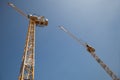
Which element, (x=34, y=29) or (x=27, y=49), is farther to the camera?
(x=34, y=29)

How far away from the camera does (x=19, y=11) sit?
44.4m

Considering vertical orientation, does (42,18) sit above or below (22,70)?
above

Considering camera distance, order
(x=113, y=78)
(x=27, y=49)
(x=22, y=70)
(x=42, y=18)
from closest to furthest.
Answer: (x=22, y=70)
(x=27, y=49)
(x=42, y=18)
(x=113, y=78)

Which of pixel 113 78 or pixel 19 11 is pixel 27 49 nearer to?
pixel 19 11

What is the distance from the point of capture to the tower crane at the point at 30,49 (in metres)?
36.7

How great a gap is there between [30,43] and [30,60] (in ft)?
12.1

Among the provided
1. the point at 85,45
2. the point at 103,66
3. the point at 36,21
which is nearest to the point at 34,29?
the point at 36,21

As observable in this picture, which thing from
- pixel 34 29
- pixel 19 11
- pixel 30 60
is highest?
pixel 19 11

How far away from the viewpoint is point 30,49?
131 feet

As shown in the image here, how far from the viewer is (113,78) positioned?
172 feet

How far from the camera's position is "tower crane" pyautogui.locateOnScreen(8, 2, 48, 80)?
120ft

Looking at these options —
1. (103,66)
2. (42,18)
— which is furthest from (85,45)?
(42,18)

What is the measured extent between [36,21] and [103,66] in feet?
65.9

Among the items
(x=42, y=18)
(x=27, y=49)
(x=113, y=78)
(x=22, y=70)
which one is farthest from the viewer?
(x=113, y=78)
